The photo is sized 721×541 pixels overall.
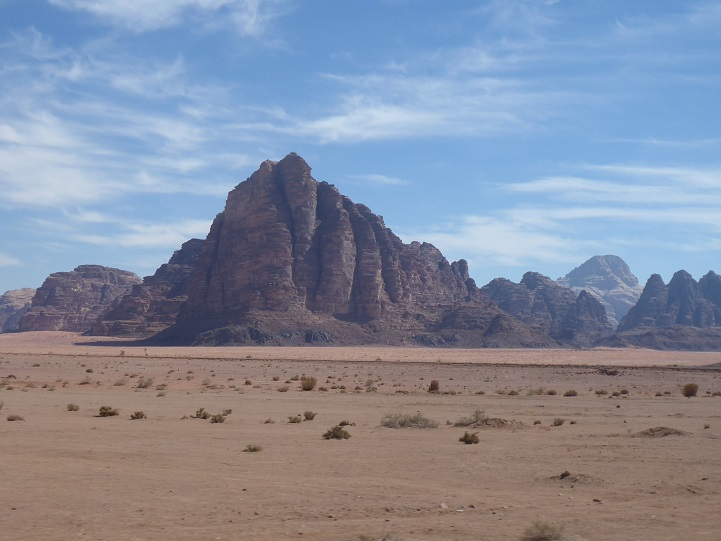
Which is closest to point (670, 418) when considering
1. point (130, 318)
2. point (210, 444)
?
point (210, 444)

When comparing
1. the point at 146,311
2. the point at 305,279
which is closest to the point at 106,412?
the point at 305,279

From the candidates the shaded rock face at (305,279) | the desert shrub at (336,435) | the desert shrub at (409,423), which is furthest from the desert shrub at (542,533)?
the shaded rock face at (305,279)

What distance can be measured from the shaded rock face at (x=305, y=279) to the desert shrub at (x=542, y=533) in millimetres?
139615

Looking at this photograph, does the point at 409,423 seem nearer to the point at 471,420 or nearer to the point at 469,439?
the point at 471,420

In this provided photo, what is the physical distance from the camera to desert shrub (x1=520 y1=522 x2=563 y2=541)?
8836mm

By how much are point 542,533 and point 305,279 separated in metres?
159

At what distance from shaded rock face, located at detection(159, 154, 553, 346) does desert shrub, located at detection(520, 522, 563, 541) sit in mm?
139615

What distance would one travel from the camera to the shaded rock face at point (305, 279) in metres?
158

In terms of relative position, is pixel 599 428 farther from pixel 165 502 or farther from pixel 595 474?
pixel 165 502

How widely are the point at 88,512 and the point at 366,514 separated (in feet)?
13.0

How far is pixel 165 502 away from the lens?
11.7 metres

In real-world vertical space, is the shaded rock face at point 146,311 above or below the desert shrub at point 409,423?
above

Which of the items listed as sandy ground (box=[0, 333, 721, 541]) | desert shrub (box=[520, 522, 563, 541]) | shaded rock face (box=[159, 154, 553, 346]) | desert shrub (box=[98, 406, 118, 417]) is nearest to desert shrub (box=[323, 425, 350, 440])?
sandy ground (box=[0, 333, 721, 541])

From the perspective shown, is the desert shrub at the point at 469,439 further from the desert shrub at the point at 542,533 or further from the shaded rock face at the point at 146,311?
the shaded rock face at the point at 146,311
